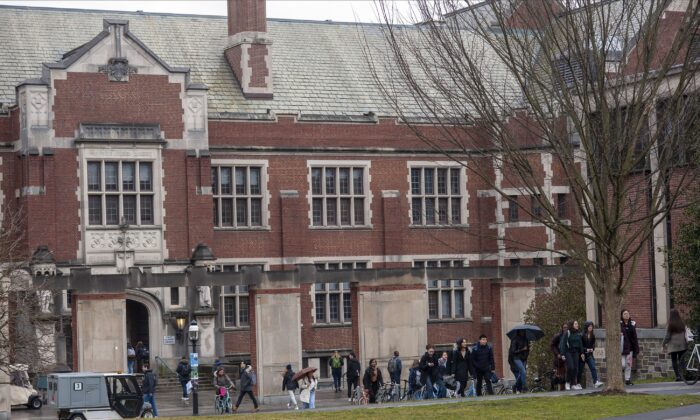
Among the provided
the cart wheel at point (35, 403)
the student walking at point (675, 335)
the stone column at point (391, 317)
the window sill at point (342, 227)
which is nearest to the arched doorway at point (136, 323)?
the window sill at point (342, 227)

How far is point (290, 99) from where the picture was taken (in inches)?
2090

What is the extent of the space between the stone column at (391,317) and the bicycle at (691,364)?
1125 cm

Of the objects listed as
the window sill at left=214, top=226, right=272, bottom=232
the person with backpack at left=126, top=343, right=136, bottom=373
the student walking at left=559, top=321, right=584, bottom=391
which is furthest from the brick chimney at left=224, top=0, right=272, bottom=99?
→ the student walking at left=559, top=321, right=584, bottom=391

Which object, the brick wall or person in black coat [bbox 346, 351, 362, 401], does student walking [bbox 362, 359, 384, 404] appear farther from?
the brick wall

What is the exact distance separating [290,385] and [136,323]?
48.1 feet

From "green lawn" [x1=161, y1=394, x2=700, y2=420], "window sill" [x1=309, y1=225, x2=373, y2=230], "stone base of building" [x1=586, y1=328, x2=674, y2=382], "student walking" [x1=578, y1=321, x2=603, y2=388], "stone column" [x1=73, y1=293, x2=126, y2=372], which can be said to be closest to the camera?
"green lawn" [x1=161, y1=394, x2=700, y2=420]

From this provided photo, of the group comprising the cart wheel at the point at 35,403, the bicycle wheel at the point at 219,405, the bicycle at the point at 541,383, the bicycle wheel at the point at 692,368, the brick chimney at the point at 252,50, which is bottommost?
the cart wheel at the point at 35,403

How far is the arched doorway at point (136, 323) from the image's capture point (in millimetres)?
49062

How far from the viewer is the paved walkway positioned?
23266 millimetres

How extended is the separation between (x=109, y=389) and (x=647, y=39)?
54.7 feet

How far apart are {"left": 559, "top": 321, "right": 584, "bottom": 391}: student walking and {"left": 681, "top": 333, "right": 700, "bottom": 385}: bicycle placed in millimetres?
2192

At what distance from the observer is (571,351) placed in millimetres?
31234

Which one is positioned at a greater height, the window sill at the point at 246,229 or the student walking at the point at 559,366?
the window sill at the point at 246,229

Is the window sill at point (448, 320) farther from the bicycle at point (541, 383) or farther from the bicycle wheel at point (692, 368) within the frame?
the bicycle wheel at point (692, 368)
